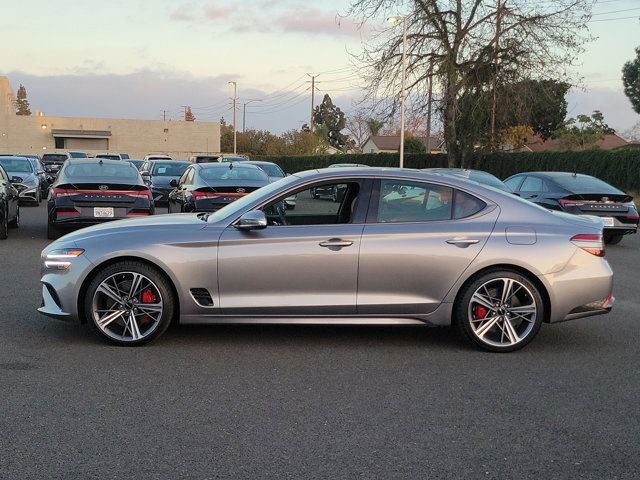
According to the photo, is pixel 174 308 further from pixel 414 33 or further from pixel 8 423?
pixel 414 33

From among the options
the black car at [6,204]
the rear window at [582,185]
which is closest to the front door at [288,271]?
the black car at [6,204]

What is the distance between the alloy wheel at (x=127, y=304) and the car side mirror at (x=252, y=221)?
2.89 feet

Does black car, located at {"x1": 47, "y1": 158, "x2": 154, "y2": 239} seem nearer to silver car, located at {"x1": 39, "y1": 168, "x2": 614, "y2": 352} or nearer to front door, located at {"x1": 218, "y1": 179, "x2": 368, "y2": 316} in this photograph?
silver car, located at {"x1": 39, "y1": 168, "x2": 614, "y2": 352}

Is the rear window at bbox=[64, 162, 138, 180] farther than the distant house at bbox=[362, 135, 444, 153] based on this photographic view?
No

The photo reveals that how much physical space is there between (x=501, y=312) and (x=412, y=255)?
3.01 ft

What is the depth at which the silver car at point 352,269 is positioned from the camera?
6012 millimetres

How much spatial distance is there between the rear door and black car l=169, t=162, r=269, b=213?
6.95 m

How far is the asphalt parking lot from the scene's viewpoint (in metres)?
3.88

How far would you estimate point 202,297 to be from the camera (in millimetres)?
6027

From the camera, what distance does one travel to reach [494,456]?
4020 millimetres

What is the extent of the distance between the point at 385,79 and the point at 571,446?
107ft

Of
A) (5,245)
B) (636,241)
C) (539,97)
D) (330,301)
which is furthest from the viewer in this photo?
(539,97)

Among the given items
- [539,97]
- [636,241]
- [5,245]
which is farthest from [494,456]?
[539,97]

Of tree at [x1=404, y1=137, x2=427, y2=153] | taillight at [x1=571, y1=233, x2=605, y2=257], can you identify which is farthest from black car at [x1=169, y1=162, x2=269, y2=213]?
tree at [x1=404, y1=137, x2=427, y2=153]
